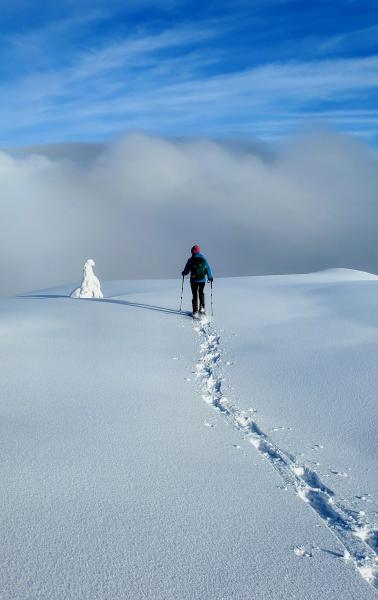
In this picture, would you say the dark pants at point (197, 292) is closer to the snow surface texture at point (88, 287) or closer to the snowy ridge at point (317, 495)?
the snowy ridge at point (317, 495)

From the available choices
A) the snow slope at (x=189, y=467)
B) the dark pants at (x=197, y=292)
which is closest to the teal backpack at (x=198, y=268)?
the dark pants at (x=197, y=292)

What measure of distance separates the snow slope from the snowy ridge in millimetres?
20

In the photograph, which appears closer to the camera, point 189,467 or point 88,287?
point 189,467

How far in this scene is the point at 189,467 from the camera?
5.62 meters

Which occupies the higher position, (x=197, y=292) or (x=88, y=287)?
(x=197, y=292)

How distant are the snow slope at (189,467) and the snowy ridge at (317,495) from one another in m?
0.02

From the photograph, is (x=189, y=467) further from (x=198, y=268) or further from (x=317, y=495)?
(x=198, y=268)

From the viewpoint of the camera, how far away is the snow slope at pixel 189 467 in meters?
3.83

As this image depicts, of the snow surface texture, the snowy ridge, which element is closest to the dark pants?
the snowy ridge

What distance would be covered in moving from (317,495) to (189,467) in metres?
1.37

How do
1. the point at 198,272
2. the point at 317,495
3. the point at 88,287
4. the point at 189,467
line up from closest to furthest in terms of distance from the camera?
the point at 317,495 < the point at 189,467 < the point at 198,272 < the point at 88,287

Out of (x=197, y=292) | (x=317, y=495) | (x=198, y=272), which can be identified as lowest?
(x=317, y=495)

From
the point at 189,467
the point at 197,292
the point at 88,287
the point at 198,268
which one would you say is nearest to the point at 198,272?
the point at 198,268

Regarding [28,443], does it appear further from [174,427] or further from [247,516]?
[247,516]
